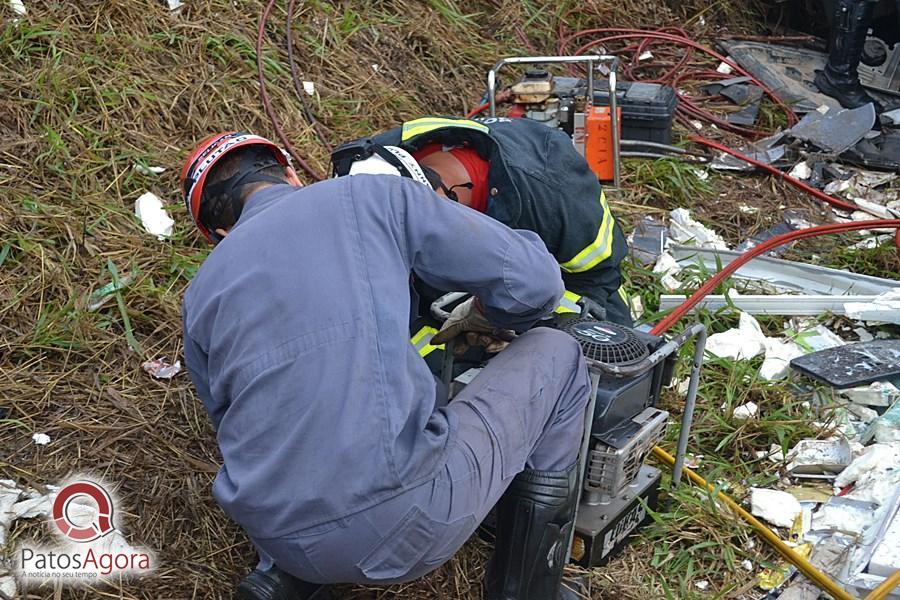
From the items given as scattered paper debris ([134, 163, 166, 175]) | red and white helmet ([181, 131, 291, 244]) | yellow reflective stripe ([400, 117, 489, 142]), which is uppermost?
red and white helmet ([181, 131, 291, 244])

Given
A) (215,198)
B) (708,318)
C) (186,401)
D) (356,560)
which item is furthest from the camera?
(708,318)

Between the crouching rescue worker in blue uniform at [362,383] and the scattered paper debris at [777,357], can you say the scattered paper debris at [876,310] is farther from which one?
the crouching rescue worker in blue uniform at [362,383]

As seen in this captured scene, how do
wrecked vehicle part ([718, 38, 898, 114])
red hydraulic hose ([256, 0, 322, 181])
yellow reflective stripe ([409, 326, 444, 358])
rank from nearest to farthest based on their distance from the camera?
yellow reflective stripe ([409, 326, 444, 358])
red hydraulic hose ([256, 0, 322, 181])
wrecked vehicle part ([718, 38, 898, 114])

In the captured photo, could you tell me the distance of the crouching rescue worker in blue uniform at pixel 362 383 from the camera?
190 centimetres

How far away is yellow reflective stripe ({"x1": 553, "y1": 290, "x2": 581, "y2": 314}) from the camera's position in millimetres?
2807

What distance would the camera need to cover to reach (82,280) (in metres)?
3.44

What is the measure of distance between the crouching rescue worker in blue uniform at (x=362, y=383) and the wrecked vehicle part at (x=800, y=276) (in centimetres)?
212

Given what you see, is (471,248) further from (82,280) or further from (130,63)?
(130,63)

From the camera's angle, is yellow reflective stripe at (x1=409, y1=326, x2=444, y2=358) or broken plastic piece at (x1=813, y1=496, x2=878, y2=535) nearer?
yellow reflective stripe at (x1=409, y1=326, x2=444, y2=358)

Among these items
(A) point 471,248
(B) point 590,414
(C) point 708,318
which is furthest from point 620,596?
(C) point 708,318

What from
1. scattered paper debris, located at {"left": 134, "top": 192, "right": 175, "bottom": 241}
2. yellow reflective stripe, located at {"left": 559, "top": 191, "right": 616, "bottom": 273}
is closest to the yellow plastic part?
yellow reflective stripe, located at {"left": 559, "top": 191, "right": 616, "bottom": 273}

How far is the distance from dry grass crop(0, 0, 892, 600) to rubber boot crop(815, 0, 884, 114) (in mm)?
1878

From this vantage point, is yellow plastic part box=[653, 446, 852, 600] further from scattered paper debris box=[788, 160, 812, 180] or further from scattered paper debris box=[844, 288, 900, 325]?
scattered paper debris box=[788, 160, 812, 180]

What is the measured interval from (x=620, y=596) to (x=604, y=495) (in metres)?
0.32
